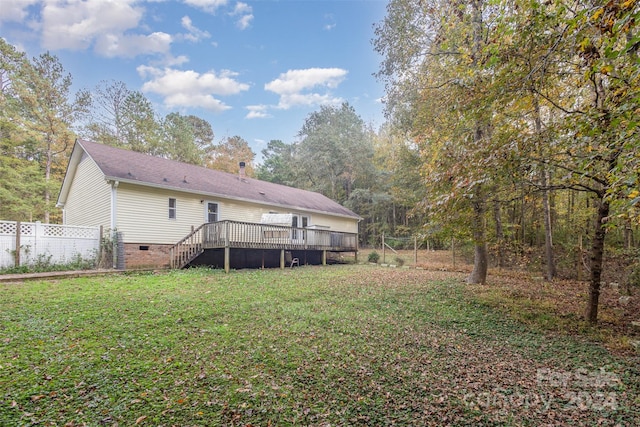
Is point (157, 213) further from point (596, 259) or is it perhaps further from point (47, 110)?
point (596, 259)

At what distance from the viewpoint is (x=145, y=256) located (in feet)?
35.8

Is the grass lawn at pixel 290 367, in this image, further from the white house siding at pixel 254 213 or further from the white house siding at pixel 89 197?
the white house siding at pixel 254 213

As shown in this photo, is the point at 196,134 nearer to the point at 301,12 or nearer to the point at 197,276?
the point at 301,12

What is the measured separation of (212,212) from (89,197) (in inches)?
196

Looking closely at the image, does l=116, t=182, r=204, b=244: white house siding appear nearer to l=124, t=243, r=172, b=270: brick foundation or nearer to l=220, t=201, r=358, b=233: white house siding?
l=124, t=243, r=172, b=270: brick foundation

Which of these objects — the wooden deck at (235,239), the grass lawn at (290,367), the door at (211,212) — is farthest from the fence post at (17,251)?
the door at (211,212)

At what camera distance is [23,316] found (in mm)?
4633

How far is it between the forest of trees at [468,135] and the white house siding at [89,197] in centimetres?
488

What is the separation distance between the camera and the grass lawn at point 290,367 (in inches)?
98.2

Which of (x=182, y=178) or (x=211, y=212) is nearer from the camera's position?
(x=182, y=178)

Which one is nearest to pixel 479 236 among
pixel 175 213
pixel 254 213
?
pixel 254 213

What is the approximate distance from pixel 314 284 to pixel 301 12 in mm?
10570

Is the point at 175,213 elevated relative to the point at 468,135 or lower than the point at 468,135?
lower

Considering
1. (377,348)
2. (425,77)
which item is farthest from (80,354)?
(425,77)
